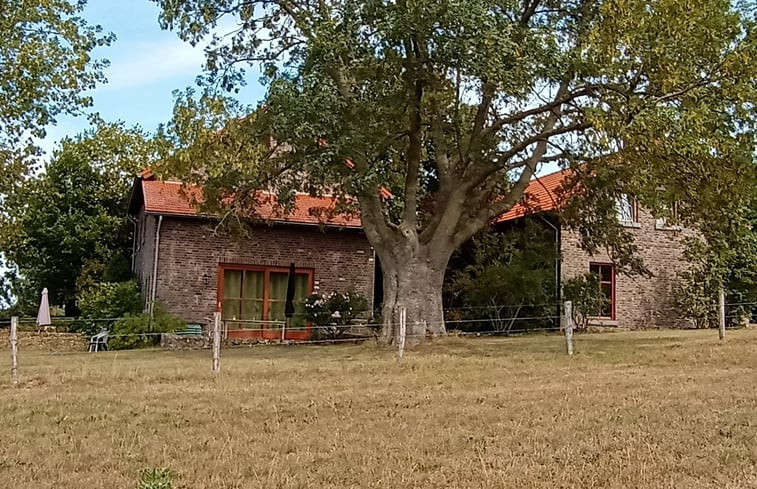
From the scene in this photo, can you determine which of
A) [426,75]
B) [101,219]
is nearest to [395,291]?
[426,75]

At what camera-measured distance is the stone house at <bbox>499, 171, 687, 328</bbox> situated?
2788 centimetres

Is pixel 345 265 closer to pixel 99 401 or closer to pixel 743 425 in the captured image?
pixel 99 401

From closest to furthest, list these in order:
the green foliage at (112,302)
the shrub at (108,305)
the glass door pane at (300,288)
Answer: the shrub at (108,305) < the green foliage at (112,302) < the glass door pane at (300,288)

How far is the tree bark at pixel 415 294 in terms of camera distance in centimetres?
1877

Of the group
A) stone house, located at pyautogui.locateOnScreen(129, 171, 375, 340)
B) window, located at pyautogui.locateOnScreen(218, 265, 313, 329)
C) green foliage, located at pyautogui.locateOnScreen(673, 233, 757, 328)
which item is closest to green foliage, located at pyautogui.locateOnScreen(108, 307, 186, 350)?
stone house, located at pyautogui.locateOnScreen(129, 171, 375, 340)

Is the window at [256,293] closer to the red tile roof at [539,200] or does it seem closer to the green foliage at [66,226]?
the red tile roof at [539,200]

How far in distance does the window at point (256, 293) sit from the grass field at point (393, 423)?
33.1 feet

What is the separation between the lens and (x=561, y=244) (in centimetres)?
2756

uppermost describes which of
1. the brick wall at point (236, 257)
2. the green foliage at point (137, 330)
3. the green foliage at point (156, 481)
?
the brick wall at point (236, 257)

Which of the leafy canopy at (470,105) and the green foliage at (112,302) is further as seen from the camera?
the green foliage at (112,302)

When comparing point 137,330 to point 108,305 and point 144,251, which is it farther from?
point 144,251

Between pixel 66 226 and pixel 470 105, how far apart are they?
1997cm

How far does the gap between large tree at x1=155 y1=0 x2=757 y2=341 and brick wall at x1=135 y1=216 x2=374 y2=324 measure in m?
4.58

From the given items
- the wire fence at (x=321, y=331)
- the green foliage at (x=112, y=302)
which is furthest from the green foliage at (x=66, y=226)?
the green foliage at (x=112, y=302)
